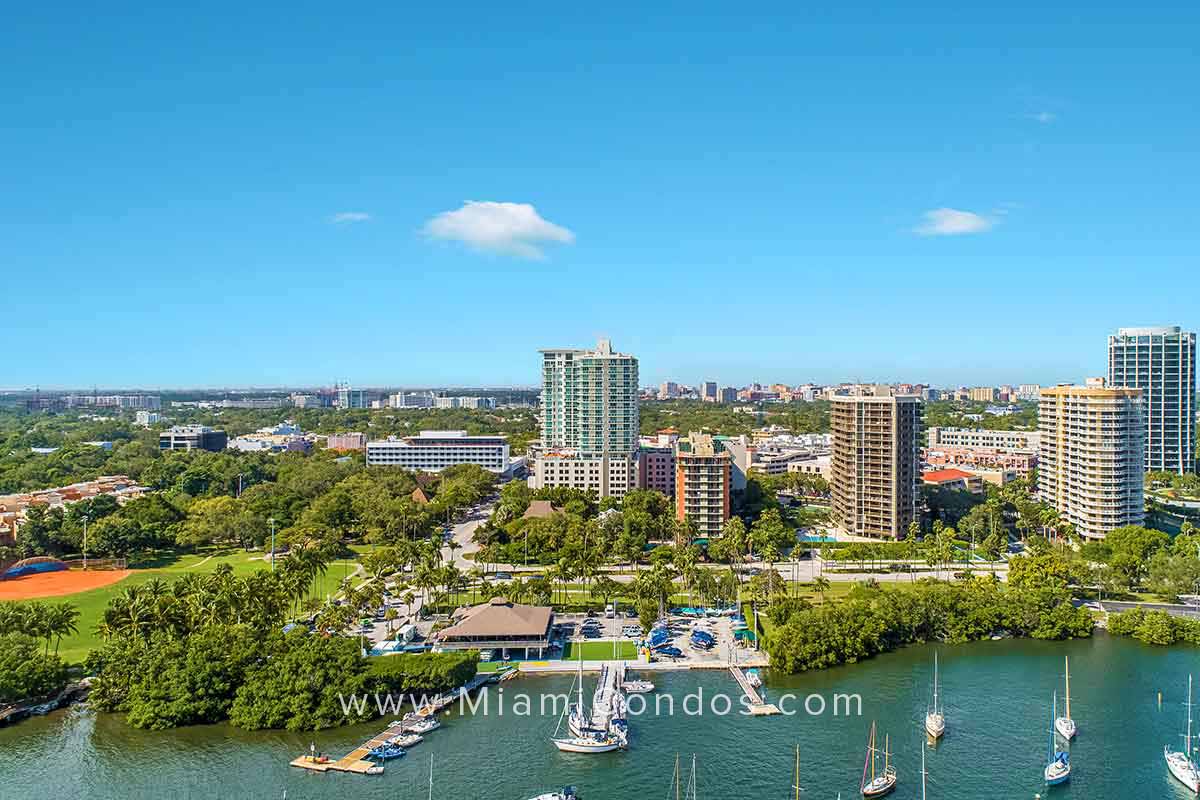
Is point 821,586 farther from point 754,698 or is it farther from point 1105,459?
point 1105,459

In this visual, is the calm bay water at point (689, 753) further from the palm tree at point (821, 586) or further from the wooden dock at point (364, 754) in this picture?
the palm tree at point (821, 586)

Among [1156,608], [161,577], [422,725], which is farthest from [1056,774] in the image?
[161,577]

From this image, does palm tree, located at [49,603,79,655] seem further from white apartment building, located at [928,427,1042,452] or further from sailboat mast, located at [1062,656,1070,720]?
white apartment building, located at [928,427,1042,452]

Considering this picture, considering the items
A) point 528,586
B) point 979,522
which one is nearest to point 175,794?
point 528,586

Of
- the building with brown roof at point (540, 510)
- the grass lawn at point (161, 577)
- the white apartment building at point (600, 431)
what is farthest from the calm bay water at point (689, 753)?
the white apartment building at point (600, 431)

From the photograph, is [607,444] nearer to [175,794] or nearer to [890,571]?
[890,571]

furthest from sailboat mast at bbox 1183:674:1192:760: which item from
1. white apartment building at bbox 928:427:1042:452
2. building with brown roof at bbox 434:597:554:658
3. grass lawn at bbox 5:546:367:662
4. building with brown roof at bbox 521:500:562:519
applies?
white apartment building at bbox 928:427:1042:452
